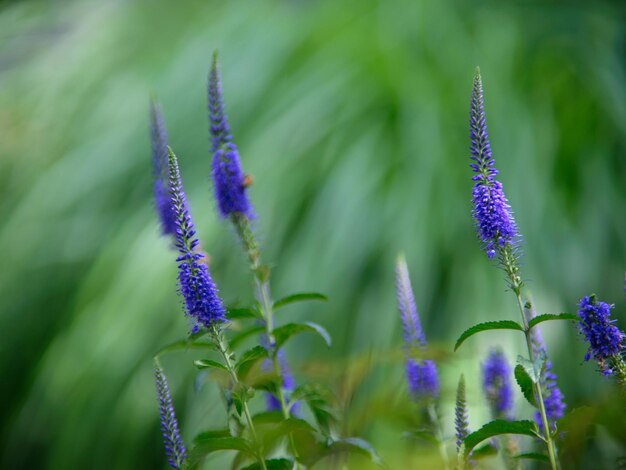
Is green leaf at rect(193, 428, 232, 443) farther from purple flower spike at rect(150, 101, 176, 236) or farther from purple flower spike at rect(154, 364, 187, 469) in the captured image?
purple flower spike at rect(150, 101, 176, 236)

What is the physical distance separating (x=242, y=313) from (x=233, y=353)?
121mm

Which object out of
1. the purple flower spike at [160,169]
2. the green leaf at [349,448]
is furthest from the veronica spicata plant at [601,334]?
the purple flower spike at [160,169]

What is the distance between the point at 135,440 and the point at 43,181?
1.71 m

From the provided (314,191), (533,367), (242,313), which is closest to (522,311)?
(533,367)

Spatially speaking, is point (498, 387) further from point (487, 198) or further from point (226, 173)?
point (226, 173)

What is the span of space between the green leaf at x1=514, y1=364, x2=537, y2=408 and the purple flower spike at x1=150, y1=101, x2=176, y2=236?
2.30ft

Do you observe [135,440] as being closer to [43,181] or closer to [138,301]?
[138,301]

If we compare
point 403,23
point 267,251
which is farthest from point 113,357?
point 403,23

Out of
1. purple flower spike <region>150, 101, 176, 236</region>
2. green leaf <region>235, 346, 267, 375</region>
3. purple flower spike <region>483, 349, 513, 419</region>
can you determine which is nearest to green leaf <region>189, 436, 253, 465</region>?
green leaf <region>235, 346, 267, 375</region>

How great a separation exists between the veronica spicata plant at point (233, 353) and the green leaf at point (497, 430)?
0.42ft

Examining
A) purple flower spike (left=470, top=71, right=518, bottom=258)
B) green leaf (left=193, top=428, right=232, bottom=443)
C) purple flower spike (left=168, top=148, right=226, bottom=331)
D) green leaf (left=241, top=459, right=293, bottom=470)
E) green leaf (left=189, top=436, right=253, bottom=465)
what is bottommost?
green leaf (left=189, top=436, right=253, bottom=465)

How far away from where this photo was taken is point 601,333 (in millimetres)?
877

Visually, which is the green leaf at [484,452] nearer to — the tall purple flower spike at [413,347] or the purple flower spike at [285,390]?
the tall purple flower spike at [413,347]

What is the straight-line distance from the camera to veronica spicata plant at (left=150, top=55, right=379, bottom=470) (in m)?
0.95
